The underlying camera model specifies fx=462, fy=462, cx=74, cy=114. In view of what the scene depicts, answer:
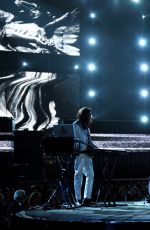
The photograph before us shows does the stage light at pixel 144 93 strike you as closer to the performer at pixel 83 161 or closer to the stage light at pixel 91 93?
the stage light at pixel 91 93

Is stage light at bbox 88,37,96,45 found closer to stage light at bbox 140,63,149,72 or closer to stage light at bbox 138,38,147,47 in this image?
stage light at bbox 138,38,147,47

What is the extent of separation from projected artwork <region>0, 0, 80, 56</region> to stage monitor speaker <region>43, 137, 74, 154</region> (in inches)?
157

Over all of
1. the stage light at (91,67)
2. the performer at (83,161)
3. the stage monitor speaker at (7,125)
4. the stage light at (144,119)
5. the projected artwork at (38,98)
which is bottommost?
the performer at (83,161)

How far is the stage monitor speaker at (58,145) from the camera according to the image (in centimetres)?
573

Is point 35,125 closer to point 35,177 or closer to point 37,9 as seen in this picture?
point 35,177

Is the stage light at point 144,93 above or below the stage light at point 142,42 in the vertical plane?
below

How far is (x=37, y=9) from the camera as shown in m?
9.52

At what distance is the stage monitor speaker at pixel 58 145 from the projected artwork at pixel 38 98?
3345 mm

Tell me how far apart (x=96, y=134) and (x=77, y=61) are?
165 centimetres

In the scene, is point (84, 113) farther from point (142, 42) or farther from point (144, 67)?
point (142, 42)

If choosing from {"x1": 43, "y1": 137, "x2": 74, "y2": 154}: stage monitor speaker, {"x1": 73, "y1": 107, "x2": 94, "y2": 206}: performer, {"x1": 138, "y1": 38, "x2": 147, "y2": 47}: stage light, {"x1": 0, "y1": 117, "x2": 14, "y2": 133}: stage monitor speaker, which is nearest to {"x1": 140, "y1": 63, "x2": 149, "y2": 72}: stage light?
{"x1": 138, "y1": 38, "x2": 147, "y2": 47}: stage light

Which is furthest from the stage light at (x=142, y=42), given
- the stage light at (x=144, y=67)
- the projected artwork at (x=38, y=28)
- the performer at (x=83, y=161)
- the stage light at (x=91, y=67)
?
the performer at (x=83, y=161)

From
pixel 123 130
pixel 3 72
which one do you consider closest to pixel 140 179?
pixel 123 130

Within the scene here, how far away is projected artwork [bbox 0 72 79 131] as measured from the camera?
9.14 meters
